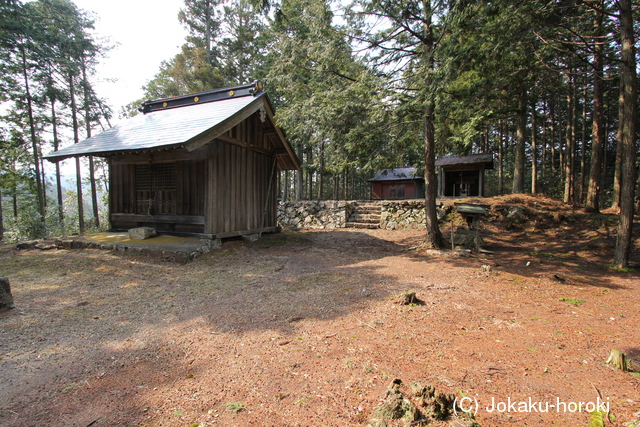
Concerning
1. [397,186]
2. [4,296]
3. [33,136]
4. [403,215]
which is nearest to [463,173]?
[397,186]

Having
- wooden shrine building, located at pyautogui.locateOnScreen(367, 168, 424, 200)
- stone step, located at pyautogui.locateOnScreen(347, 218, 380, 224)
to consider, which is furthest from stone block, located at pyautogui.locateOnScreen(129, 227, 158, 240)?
wooden shrine building, located at pyautogui.locateOnScreen(367, 168, 424, 200)

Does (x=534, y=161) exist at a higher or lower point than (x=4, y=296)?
higher

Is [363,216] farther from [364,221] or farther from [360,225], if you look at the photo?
[360,225]

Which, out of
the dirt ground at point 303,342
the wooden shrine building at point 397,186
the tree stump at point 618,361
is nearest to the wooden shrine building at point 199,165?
the dirt ground at point 303,342

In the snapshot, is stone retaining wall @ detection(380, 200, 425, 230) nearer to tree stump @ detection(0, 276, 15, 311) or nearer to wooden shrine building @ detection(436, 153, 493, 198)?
wooden shrine building @ detection(436, 153, 493, 198)

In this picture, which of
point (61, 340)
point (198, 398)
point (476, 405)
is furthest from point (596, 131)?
point (61, 340)

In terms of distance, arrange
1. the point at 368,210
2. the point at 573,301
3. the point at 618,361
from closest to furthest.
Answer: the point at 618,361, the point at 573,301, the point at 368,210

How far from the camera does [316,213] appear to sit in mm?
16391

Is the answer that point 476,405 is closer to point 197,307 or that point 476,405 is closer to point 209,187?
point 197,307

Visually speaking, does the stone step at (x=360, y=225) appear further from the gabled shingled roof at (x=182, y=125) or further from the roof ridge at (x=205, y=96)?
the roof ridge at (x=205, y=96)

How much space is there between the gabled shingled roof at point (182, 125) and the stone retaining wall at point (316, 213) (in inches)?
176

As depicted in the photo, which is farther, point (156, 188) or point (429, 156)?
point (156, 188)

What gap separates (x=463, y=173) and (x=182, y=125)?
868 inches

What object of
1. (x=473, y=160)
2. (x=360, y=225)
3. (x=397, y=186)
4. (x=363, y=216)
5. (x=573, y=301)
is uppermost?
(x=473, y=160)
